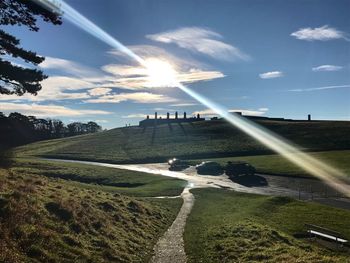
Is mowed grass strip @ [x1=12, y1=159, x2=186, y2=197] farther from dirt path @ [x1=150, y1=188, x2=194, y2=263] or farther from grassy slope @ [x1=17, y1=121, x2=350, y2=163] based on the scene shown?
grassy slope @ [x1=17, y1=121, x2=350, y2=163]

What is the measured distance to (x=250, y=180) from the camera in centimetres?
6731

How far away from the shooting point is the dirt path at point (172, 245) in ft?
65.9

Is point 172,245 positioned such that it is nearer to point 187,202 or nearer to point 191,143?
point 187,202

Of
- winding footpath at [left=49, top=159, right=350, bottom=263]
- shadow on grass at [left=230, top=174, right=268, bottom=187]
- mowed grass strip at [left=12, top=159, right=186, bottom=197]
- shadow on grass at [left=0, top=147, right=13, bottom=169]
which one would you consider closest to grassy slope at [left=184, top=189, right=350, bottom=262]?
winding footpath at [left=49, top=159, right=350, bottom=263]

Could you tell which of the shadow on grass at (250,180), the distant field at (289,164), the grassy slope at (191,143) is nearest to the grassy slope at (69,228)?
the shadow on grass at (250,180)

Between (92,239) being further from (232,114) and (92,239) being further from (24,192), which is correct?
(232,114)

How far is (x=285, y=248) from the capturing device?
21156 millimetres

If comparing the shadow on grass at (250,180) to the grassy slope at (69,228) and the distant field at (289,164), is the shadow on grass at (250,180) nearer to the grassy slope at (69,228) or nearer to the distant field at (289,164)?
the distant field at (289,164)

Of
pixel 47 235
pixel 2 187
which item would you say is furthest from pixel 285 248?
pixel 2 187

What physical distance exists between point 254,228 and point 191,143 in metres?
107

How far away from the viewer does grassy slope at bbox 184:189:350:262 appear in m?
20.5

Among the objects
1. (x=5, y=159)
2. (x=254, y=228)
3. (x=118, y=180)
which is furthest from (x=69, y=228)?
(x=118, y=180)

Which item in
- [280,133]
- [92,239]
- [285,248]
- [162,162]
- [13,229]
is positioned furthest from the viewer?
[280,133]

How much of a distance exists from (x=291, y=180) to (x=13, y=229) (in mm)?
56345
